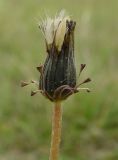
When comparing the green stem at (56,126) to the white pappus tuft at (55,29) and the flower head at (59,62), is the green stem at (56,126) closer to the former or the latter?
the flower head at (59,62)

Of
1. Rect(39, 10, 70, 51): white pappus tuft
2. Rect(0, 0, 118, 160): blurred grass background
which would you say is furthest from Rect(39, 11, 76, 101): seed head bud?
Rect(0, 0, 118, 160): blurred grass background

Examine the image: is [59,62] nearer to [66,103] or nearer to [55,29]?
[55,29]

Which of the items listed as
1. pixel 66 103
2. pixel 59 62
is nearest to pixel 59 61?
pixel 59 62

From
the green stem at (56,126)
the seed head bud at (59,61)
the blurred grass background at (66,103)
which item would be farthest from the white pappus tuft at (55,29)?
the blurred grass background at (66,103)

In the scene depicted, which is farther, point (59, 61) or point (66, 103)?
point (66, 103)

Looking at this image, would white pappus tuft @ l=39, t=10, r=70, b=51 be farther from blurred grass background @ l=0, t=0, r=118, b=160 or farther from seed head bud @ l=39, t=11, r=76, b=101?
blurred grass background @ l=0, t=0, r=118, b=160

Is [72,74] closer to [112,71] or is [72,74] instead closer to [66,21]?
[66,21]

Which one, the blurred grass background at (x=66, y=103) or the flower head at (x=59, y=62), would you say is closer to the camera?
the flower head at (x=59, y=62)

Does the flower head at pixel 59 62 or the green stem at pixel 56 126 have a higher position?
the flower head at pixel 59 62
